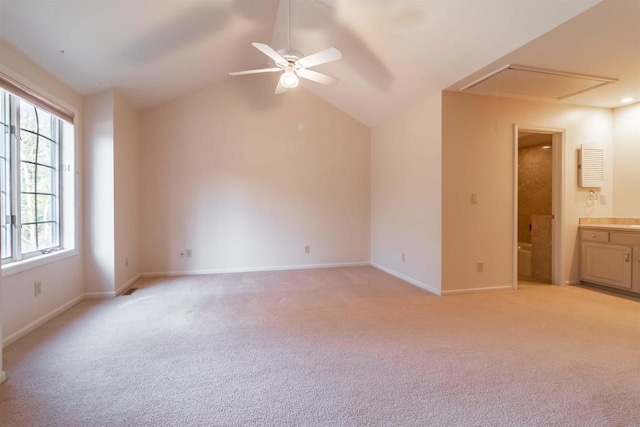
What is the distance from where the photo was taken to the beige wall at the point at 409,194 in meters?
3.71

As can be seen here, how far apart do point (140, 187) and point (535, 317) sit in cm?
514

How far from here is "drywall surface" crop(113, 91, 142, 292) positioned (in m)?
3.68

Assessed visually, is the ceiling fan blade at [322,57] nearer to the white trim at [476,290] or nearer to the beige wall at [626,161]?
the white trim at [476,290]

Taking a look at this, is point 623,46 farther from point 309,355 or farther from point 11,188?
point 11,188

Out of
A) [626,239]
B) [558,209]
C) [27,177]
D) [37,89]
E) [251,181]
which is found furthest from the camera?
[251,181]

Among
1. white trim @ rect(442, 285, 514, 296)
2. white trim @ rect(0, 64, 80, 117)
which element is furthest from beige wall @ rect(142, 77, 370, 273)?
white trim @ rect(442, 285, 514, 296)

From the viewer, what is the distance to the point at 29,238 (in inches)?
112

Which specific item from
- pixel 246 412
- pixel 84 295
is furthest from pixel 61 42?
pixel 246 412

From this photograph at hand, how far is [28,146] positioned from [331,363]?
328cm

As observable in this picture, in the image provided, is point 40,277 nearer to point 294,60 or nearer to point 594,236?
point 294,60

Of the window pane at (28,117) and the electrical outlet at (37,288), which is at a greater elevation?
the window pane at (28,117)

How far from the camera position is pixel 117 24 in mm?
2627

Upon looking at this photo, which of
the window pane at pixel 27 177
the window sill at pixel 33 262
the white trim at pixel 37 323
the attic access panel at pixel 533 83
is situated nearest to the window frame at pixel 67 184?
the window sill at pixel 33 262

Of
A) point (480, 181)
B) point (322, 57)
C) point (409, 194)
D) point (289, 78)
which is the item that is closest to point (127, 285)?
point (289, 78)
